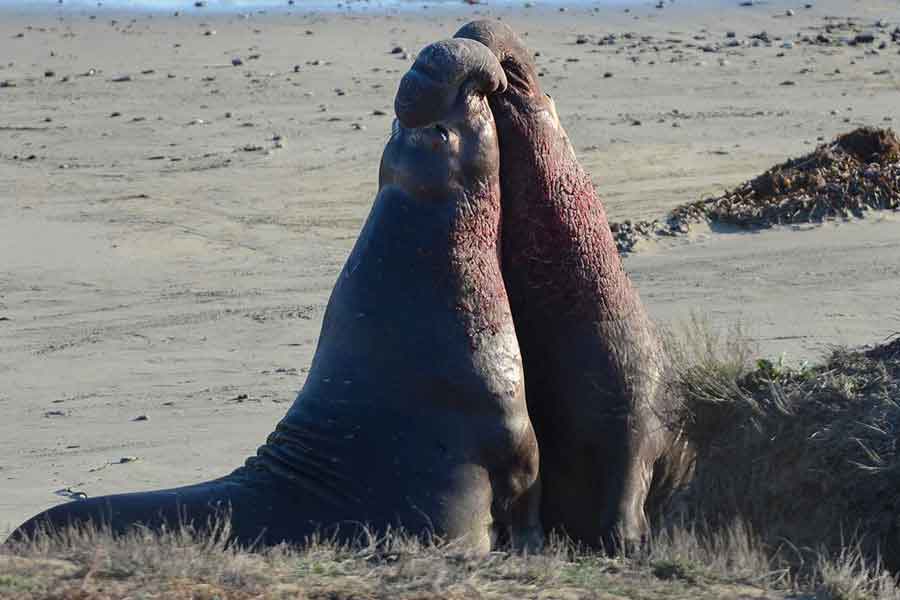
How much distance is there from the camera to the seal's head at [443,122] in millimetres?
5879

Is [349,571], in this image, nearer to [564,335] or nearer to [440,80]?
[564,335]

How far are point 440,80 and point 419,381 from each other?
102cm

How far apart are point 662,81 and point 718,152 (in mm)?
4725

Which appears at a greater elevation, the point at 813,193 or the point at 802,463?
the point at 813,193

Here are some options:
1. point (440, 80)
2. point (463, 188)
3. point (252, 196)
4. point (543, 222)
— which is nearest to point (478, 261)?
point (463, 188)

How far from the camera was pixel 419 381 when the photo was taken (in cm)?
582

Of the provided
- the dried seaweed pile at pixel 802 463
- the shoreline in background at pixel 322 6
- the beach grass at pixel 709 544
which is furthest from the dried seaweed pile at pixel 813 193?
the shoreline in background at pixel 322 6

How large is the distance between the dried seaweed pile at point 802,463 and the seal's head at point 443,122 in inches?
59.6

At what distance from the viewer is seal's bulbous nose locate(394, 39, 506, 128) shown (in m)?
5.87

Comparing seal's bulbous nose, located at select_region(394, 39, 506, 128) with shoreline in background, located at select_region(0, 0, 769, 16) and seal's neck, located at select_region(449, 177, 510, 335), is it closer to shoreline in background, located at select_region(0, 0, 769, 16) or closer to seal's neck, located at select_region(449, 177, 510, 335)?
seal's neck, located at select_region(449, 177, 510, 335)

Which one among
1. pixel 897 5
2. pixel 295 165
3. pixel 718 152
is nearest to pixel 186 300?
pixel 295 165

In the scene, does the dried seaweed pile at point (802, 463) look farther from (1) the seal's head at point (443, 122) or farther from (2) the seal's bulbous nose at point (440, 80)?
(2) the seal's bulbous nose at point (440, 80)

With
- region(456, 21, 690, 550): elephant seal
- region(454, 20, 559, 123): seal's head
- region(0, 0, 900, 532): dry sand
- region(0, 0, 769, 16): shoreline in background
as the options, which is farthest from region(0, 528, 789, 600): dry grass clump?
region(0, 0, 769, 16): shoreline in background

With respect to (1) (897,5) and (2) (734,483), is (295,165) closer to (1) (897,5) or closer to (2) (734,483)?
(2) (734,483)
